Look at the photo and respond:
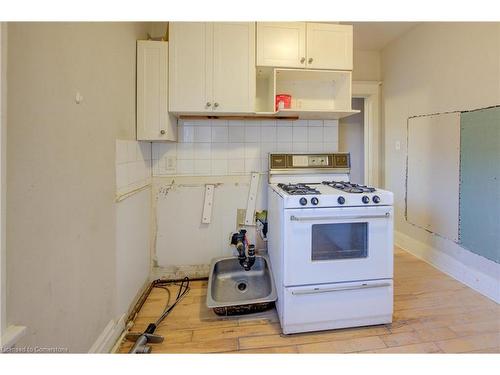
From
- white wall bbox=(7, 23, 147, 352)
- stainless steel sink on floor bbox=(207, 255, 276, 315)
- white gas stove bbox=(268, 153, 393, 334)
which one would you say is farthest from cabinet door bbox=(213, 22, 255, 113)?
stainless steel sink on floor bbox=(207, 255, 276, 315)

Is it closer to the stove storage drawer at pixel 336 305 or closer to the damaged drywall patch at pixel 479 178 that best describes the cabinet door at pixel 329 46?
the damaged drywall patch at pixel 479 178

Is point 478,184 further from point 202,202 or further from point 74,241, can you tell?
point 74,241

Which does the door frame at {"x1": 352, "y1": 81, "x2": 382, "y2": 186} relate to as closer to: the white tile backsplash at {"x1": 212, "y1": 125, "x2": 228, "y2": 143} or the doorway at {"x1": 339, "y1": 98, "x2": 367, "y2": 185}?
the doorway at {"x1": 339, "y1": 98, "x2": 367, "y2": 185}

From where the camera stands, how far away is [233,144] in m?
2.35

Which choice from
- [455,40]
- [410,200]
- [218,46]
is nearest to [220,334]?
[218,46]

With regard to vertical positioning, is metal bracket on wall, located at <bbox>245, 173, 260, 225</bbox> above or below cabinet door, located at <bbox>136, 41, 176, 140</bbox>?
below

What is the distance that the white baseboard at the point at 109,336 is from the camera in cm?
133

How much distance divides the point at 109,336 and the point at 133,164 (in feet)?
3.48

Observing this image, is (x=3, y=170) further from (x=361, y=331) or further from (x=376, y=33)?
(x=376, y=33)

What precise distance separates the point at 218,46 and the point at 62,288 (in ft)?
5.78

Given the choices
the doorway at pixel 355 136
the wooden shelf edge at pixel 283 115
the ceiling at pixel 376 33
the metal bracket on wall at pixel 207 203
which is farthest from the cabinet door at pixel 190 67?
the doorway at pixel 355 136

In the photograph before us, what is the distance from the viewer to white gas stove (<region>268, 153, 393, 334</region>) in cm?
154

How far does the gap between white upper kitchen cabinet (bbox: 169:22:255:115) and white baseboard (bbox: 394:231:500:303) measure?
2253 millimetres

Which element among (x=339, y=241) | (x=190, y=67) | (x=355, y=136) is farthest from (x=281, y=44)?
(x=355, y=136)
